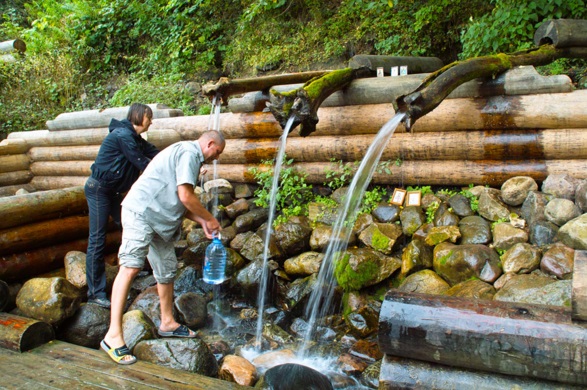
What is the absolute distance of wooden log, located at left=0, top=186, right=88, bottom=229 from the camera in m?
5.75

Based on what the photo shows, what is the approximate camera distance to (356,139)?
6.86 meters

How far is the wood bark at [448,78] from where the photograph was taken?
4938 mm

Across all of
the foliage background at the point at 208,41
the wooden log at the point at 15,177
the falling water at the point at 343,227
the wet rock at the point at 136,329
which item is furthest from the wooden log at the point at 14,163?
the falling water at the point at 343,227

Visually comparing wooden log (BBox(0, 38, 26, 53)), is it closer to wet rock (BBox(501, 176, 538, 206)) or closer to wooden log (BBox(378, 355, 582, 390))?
wet rock (BBox(501, 176, 538, 206))

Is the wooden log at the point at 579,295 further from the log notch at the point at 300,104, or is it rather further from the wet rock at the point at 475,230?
the log notch at the point at 300,104

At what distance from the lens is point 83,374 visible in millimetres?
3621

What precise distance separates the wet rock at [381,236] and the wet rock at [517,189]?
52.2 inches

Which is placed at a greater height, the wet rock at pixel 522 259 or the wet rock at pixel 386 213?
the wet rock at pixel 386 213

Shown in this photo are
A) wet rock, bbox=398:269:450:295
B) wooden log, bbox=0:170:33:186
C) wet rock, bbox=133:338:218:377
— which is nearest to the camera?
wet rock, bbox=133:338:218:377

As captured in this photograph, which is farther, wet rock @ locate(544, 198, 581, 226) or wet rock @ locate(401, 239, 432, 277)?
wet rock @ locate(401, 239, 432, 277)

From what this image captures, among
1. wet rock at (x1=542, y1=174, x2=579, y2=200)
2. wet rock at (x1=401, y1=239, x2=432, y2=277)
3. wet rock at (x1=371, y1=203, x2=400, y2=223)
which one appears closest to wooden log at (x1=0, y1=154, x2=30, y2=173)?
wet rock at (x1=371, y1=203, x2=400, y2=223)

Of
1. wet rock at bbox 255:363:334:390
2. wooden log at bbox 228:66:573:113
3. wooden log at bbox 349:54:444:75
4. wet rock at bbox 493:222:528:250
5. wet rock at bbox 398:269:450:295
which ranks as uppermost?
wooden log at bbox 349:54:444:75

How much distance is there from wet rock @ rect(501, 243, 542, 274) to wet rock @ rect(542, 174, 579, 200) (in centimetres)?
89

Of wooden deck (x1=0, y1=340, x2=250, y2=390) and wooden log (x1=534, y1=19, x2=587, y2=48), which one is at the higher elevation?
wooden log (x1=534, y1=19, x2=587, y2=48)
